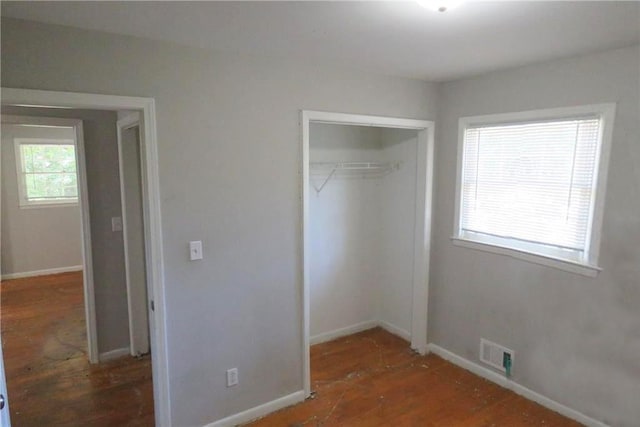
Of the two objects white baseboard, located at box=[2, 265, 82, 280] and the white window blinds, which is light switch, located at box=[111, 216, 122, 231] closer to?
the white window blinds

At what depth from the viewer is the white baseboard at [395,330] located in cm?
398

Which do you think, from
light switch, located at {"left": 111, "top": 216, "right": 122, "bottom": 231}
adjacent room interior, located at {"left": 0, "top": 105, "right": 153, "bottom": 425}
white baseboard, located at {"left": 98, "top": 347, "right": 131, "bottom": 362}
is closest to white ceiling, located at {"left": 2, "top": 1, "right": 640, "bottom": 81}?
adjacent room interior, located at {"left": 0, "top": 105, "right": 153, "bottom": 425}

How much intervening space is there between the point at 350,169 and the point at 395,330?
1.73 metres

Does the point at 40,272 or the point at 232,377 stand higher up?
the point at 232,377

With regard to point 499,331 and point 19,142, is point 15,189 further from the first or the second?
point 499,331

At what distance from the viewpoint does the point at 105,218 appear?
3.50m

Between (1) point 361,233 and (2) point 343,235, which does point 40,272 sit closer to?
(2) point 343,235

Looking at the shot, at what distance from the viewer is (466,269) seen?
11.0 ft

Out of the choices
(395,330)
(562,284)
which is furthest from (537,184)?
(395,330)

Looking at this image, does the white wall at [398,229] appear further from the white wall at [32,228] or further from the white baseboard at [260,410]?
the white wall at [32,228]

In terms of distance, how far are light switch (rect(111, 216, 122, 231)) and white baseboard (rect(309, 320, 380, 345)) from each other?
207cm

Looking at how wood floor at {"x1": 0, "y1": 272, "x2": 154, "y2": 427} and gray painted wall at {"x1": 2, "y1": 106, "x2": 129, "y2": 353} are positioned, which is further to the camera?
gray painted wall at {"x1": 2, "y1": 106, "x2": 129, "y2": 353}

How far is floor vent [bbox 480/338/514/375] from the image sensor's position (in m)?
3.07

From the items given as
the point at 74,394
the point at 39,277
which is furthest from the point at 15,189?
the point at 74,394
